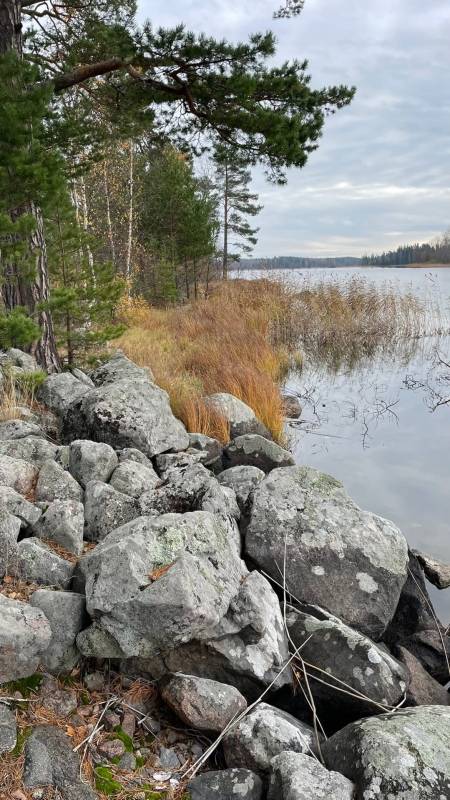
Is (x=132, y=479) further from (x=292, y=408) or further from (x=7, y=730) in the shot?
(x=292, y=408)

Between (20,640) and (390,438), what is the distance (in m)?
6.33

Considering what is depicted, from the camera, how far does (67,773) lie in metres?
1.86

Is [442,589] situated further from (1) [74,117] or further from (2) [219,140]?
(1) [74,117]

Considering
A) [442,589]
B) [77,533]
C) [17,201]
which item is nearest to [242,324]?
[17,201]

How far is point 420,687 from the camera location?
9.48 ft

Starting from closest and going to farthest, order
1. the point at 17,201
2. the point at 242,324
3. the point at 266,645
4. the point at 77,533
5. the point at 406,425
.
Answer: the point at 266,645
the point at 77,533
the point at 17,201
the point at 406,425
the point at 242,324

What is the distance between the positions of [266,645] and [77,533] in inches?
48.0

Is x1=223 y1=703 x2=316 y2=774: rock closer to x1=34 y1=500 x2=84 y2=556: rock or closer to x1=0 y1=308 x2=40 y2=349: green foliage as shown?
x1=34 y1=500 x2=84 y2=556: rock

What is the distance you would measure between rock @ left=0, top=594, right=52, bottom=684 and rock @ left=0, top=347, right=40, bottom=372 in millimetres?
4062

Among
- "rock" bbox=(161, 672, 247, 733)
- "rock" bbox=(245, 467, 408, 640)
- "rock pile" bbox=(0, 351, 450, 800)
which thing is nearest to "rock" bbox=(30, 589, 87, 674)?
"rock pile" bbox=(0, 351, 450, 800)

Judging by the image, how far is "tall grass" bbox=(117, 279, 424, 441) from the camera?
7578 mm

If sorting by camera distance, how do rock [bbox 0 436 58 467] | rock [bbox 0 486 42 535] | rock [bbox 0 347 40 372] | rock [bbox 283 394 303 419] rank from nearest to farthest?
rock [bbox 0 486 42 535] → rock [bbox 0 436 58 467] → rock [bbox 0 347 40 372] → rock [bbox 283 394 303 419]

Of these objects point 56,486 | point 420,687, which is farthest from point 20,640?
point 420,687

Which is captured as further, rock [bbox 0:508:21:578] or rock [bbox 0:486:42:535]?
rock [bbox 0:486:42:535]
